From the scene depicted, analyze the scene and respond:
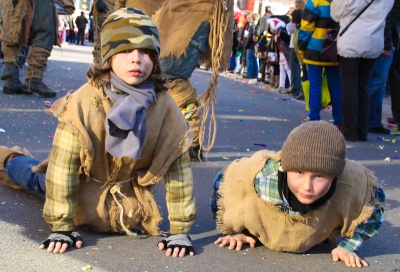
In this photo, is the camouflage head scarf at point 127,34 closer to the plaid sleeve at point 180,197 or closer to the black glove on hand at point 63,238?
the plaid sleeve at point 180,197

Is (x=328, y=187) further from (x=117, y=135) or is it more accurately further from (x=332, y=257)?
(x=117, y=135)

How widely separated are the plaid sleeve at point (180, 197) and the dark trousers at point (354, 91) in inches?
181

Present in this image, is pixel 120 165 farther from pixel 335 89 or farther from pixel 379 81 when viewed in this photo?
pixel 379 81

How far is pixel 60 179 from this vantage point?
332 cm

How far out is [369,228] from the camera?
353 cm

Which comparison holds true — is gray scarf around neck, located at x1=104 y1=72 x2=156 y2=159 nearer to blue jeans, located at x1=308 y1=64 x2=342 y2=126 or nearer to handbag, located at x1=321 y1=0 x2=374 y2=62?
handbag, located at x1=321 y1=0 x2=374 y2=62

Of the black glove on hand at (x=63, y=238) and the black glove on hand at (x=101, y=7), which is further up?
the black glove on hand at (x=101, y=7)

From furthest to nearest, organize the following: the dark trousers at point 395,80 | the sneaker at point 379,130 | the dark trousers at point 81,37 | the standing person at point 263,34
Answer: the dark trousers at point 81,37 → the standing person at point 263,34 → the sneaker at point 379,130 → the dark trousers at point 395,80

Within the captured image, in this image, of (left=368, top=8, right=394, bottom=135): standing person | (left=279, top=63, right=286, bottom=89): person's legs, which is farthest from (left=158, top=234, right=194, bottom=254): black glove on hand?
(left=279, top=63, right=286, bottom=89): person's legs

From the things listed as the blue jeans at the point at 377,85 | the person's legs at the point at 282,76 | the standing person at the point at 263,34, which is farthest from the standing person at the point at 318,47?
the standing person at the point at 263,34

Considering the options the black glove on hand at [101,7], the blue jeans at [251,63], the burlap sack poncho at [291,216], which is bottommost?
the blue jeans at [251,63]

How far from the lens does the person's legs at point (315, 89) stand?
28.3ft

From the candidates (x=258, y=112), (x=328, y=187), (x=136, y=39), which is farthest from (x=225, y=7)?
(x=258, y=112)

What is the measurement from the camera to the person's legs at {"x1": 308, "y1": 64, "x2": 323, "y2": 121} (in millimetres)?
8641
